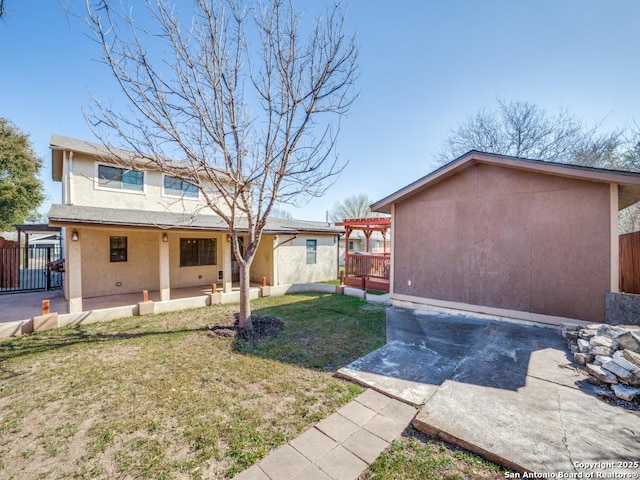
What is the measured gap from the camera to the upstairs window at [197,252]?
11.5m

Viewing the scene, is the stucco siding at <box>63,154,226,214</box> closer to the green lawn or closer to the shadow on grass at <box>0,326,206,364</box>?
the shadow on grass at <box>0,326,206,364</box>

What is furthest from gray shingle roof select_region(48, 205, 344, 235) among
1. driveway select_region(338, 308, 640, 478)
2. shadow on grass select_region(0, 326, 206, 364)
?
driveway select_region(338, 308, 640, 478)

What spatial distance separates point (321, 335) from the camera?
19.9 feet

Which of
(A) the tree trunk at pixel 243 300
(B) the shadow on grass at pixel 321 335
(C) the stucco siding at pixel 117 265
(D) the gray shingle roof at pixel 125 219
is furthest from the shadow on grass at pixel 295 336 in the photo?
(C) the stucco siding at pixel 117 265

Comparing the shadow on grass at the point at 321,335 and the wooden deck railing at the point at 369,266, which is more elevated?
the wooden deck railing at the point at 369,266

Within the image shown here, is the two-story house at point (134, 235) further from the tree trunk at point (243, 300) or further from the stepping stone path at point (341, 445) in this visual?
the stepping stone path at point (341, 445)

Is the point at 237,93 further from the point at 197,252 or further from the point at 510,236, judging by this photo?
the point at 197,252

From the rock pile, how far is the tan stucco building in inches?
50.3

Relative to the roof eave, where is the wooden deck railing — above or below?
below

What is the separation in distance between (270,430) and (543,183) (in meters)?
7.54

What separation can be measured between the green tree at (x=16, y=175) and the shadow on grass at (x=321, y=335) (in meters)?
23.7

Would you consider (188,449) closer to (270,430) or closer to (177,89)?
(270,430)

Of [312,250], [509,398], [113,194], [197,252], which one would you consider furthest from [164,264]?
[509,398]

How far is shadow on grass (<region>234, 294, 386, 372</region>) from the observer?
16.2 feet
